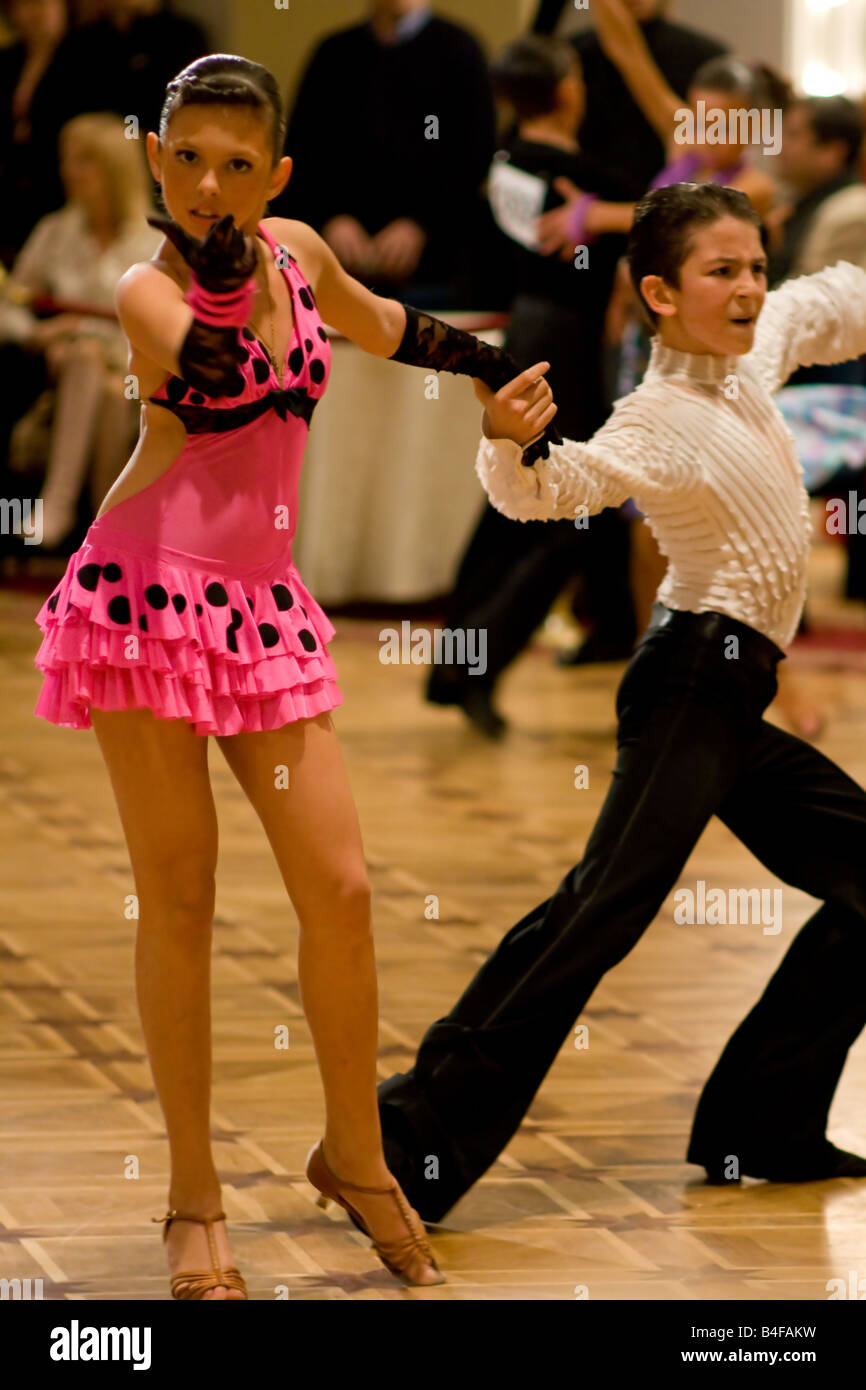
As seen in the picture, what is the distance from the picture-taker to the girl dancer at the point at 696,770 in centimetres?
276

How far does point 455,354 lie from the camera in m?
2.59

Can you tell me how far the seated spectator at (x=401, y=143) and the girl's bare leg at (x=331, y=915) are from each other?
582 cm

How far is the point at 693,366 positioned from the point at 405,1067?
1.21 metres

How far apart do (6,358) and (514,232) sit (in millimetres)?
3660

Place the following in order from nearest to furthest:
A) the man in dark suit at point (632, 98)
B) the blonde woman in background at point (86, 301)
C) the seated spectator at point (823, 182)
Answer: the man in dark suit at point (632, 98) < the seated spectator at point (823, 182) < the blonde woman in background at point (86, 301)

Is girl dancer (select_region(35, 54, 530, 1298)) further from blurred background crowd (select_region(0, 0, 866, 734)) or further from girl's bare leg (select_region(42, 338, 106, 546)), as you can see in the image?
girl's bare leg (select_region(42, 338, 106, 546))

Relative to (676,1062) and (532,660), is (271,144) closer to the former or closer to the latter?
(676,1062)

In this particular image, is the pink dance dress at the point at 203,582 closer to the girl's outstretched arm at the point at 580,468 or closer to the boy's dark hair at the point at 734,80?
the girl's outstretched arm at the point at 580,468

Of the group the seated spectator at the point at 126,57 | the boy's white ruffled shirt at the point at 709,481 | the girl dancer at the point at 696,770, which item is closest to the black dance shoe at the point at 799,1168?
the girl dancer at the point at 696,770

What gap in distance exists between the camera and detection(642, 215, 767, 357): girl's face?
275 centimetres

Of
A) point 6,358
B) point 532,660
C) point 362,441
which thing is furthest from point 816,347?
point 6,358

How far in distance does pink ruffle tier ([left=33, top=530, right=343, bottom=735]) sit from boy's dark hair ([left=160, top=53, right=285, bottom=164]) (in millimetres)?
490

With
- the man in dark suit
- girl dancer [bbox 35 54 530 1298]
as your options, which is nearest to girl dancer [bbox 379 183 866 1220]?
girl dancer [bbox 35 54 530 1298]

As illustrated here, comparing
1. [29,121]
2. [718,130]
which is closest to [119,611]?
[718,130]
